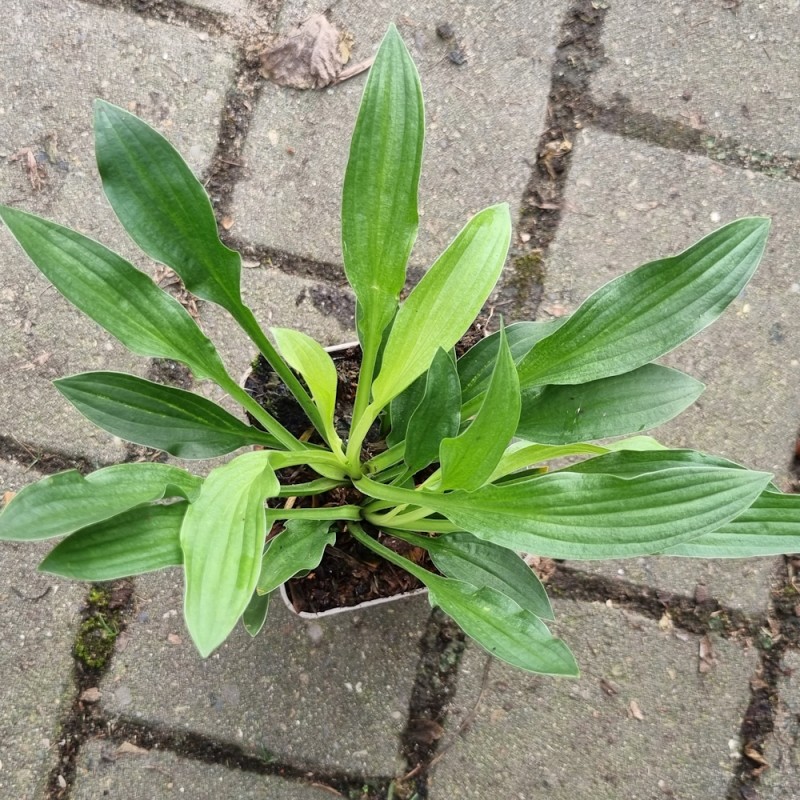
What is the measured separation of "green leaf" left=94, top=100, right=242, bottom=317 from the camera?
2.07 feet

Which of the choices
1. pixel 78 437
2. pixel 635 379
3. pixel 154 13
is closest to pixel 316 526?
pixel 635 379

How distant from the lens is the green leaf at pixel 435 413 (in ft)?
2.07

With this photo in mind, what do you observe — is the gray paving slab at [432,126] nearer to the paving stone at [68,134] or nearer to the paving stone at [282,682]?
the paving stone at [68,134]

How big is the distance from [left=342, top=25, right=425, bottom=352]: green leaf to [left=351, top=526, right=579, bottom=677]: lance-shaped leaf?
10.7 inches

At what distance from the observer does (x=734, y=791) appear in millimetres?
1086

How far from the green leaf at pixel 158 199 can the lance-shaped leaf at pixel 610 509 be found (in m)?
0.32

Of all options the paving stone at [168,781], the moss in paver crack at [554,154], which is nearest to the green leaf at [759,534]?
the moss in paver crack at [554,154]

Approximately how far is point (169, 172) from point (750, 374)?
888 millimetres

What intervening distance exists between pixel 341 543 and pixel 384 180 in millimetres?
421

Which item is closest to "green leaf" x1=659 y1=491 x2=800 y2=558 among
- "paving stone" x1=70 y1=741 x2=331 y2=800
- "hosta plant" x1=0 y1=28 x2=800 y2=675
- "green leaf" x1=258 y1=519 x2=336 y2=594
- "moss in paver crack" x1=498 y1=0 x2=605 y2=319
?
"hosta plant" x1=0 y1=28 x2=800 y2=675

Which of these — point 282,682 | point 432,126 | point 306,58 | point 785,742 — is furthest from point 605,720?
point 306,58

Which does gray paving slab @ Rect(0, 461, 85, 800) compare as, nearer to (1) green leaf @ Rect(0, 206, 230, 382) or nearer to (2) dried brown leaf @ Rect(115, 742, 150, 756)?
(2) dried brown leaf @ Rect(115, 742, 150, 756)

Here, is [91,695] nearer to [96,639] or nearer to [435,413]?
[96,639]

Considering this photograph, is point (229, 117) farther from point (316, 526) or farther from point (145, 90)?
point (316, 526)
